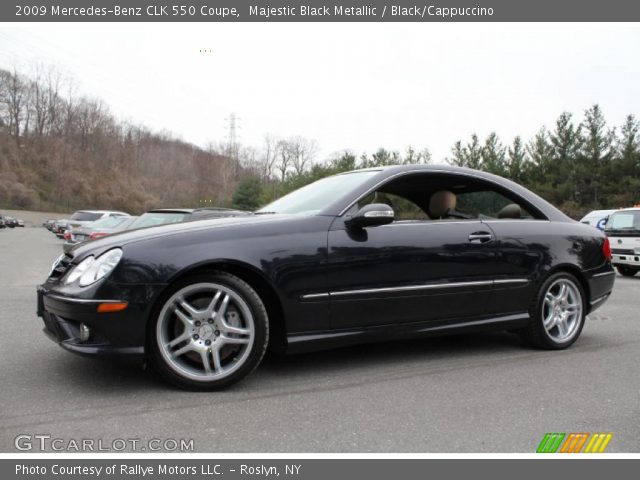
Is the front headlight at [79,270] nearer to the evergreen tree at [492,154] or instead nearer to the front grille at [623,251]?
the front grille at [623,251]

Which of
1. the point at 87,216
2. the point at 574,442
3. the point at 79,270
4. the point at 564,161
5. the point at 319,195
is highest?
the point at 564,161

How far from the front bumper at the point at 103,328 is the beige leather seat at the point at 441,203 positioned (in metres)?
2.58

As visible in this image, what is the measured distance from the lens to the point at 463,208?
4785mm

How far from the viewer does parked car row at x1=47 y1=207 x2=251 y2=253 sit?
843 centimetres

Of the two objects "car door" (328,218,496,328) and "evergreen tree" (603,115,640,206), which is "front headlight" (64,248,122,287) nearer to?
"car door" (328,218,496,328)

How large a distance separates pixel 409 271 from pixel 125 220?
14.5 m

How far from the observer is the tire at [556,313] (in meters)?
4.68

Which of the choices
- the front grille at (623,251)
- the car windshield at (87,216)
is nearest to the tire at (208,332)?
the front grille at (623,251)

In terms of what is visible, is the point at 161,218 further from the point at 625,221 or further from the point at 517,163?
the point at 517,163

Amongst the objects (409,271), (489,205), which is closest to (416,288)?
(409,271)

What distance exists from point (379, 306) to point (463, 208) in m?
1.38

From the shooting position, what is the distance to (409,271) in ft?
13.2

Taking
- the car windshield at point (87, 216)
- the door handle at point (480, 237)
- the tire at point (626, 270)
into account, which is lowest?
the tire at point (626, 270)
